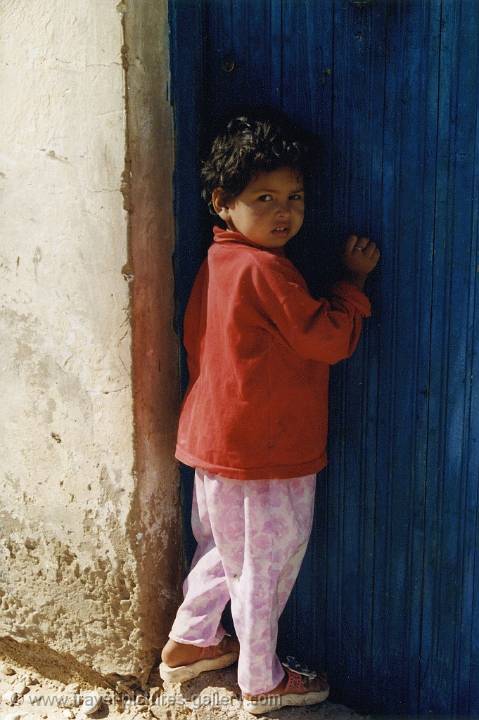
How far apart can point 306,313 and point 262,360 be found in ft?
0.60

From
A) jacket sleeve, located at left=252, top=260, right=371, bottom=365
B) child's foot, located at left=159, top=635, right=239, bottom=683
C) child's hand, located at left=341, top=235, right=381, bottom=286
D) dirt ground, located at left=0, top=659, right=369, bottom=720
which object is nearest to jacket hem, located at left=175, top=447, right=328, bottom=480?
jacket sleeve, located at left=252, top=260, right=371, bottom=365

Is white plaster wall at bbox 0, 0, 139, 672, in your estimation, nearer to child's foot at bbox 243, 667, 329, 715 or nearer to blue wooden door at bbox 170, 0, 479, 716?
blue wooden door at bbox 170, 0, 479, 716

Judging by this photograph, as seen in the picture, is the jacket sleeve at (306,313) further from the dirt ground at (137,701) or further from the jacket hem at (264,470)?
the dirt ground at (137,701)

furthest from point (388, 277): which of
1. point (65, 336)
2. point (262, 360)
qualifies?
point (65, 336)

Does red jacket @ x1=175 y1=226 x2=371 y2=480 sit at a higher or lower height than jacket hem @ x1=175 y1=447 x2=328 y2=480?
higher

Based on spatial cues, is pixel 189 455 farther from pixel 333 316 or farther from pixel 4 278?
pixel 4 278

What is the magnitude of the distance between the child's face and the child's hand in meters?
0.15

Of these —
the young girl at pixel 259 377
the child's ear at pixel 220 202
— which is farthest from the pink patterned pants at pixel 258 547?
the child's ear at pixel 220 202

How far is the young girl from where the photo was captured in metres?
2.15

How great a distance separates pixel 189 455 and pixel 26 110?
113cm

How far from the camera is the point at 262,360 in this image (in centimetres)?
221

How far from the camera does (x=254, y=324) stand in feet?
7.15

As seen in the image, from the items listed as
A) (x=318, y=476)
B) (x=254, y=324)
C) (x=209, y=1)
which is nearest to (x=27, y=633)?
(x=318, y=476)

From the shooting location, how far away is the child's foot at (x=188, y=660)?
Answer: 255cm
